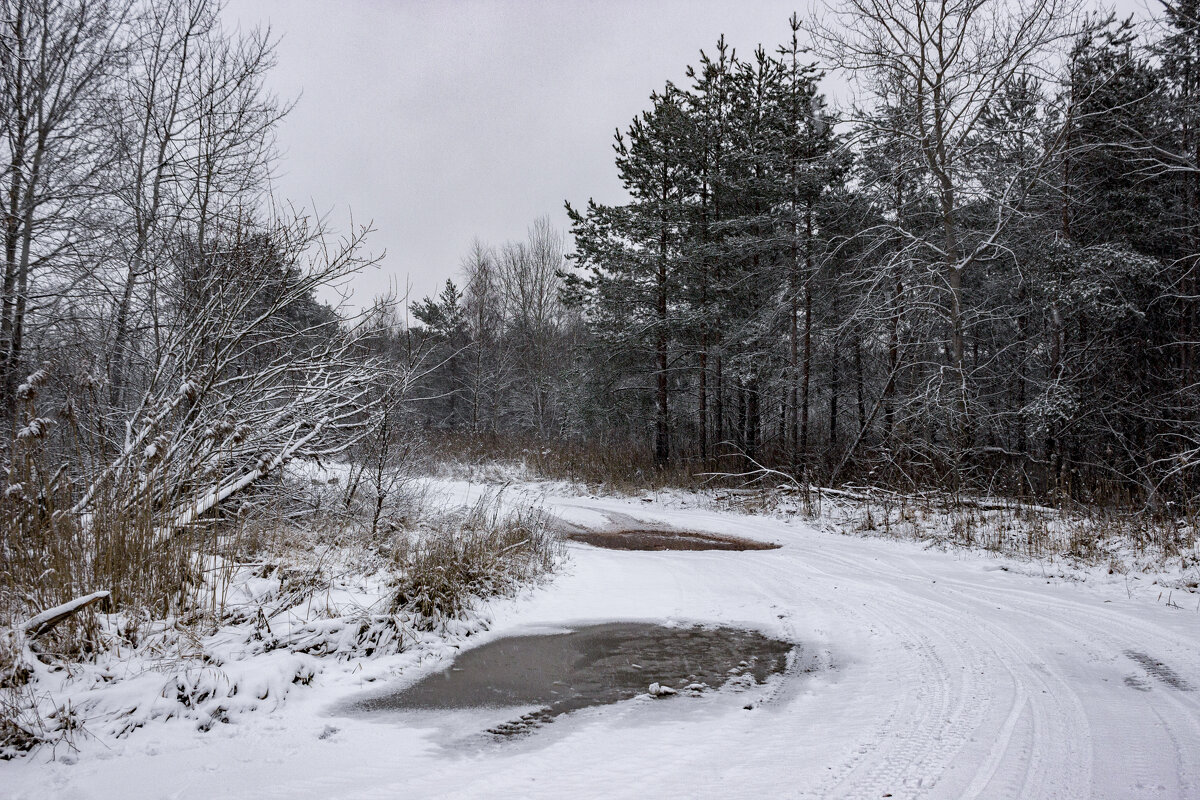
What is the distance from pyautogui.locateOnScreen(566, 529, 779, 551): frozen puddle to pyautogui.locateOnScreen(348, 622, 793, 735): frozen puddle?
433cm

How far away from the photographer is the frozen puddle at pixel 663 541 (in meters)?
9.72

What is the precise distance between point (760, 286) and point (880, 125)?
A: 7.15 meters

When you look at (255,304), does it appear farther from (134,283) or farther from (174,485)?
(174,485)

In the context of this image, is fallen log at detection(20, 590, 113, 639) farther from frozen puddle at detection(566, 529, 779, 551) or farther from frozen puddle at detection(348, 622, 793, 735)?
frozen puddle at detection(566, 529, 779, 551)

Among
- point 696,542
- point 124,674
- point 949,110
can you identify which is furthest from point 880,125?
point 124,674

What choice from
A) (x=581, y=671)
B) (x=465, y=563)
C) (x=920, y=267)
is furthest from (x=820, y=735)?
(x=920, y=267)

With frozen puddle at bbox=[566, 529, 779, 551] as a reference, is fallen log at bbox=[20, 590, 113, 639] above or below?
above

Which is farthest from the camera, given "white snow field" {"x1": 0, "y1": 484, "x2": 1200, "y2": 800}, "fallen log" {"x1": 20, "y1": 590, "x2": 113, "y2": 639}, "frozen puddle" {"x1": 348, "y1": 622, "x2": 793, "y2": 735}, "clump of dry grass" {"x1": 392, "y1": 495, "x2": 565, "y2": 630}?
"clump of dry grass" {"x1": 392, "y1": 495, "x2": 565, "y2": 630}

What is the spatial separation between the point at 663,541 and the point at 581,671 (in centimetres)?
625

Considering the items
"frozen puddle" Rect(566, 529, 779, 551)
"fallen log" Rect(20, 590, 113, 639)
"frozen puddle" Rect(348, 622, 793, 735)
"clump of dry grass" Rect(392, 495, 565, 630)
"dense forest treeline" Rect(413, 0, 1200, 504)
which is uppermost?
"dense forest treeline" Rect(413, 0, 1200, 504)

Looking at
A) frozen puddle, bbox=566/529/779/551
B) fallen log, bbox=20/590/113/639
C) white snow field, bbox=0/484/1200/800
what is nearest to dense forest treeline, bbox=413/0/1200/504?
frozen puddle, bbox=566/529/779/551

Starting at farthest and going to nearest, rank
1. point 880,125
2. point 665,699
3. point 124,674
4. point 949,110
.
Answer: point 880,125, point 949,110, point 665,699, point 124,674

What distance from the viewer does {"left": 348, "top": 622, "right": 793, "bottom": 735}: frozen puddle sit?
12.3 ft

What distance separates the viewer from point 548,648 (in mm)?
4922
